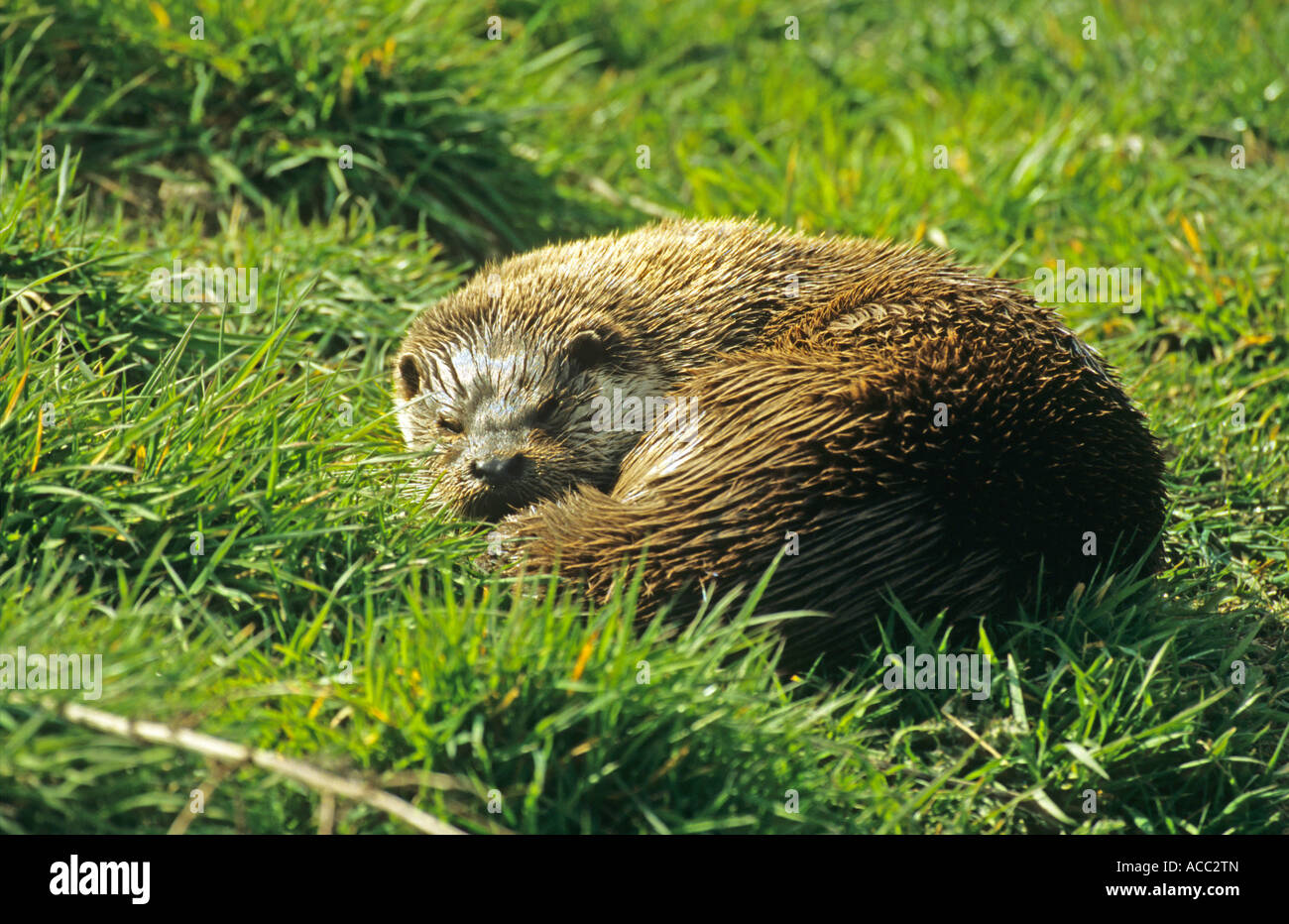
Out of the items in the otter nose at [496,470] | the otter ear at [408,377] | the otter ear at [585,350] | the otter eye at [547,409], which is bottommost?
the otter nose at [496,470]

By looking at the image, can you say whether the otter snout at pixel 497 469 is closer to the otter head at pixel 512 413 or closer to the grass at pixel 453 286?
the otter head at pixel 512 413

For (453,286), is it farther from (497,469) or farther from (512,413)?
(497,469)

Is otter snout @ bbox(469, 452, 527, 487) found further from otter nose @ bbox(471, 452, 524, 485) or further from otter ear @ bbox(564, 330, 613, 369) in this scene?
otter ear @ bbox(564, 330, 613, 369)

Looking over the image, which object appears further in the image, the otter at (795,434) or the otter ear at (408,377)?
the otter ear at (408,377)

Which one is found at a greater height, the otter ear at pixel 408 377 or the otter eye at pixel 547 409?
the otter ear at pixel 408 377

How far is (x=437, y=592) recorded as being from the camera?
10.7 ft

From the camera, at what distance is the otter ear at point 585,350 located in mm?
3779

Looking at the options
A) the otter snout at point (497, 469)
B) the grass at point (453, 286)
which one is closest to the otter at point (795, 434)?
the otter snout at point (497, 469)

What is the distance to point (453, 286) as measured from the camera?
15.9 ft

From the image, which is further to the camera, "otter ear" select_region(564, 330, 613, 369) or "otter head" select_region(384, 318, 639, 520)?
"otter ear" select_region(564, 330, 613, 369)

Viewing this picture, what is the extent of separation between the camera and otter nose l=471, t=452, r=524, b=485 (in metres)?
3.55

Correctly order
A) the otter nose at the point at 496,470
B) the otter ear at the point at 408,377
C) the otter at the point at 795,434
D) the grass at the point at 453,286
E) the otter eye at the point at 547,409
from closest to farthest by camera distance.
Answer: the grass at the point at 453,286, the otter at the point at 795,434, the otter nose at the point at 496,470, the otter eye at the point at 547,409, the otter ear at the point at 408,377

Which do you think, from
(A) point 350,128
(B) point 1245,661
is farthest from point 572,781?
(A) point 350,128

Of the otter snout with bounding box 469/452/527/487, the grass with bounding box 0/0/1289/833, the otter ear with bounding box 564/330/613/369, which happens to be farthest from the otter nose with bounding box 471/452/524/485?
the otter ear with bounding box 564/330/613/369
